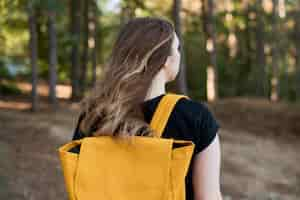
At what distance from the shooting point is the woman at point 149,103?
2182mm

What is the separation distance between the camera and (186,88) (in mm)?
15820

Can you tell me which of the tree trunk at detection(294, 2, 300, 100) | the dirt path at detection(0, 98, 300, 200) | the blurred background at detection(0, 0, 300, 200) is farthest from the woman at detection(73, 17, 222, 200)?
the tree trunk at detection(294, 2, 300, 100)

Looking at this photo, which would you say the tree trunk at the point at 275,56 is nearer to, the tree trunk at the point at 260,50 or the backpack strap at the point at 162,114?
the tree trunk at the point at 260,50

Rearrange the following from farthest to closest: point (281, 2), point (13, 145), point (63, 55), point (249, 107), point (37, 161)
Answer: point (281, 2) → point (63, 55) → point (249, 107) → point (13, 145) → point (37, 161)

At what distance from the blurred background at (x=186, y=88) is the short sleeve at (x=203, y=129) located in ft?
2.73

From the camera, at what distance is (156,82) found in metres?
2.24

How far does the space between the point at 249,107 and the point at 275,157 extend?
16.4 feet

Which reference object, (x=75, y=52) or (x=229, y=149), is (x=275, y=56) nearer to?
(x=75, y=52)

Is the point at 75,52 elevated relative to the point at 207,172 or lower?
lower

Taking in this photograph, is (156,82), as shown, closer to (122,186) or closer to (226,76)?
(122,186)

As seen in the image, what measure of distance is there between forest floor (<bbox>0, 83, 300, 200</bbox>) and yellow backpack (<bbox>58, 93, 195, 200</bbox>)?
528 centimetres

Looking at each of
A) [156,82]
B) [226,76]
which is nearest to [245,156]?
[156,82]

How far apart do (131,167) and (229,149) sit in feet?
38.3

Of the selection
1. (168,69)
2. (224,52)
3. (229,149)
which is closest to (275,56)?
(224,52)
